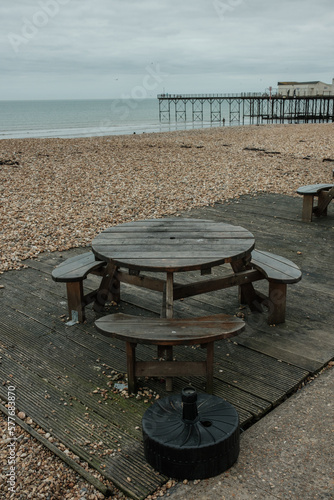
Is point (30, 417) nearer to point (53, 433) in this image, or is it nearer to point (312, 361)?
point (53, 433)

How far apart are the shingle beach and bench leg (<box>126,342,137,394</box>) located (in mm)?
2548

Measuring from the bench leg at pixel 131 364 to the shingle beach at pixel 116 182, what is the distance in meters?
2.55

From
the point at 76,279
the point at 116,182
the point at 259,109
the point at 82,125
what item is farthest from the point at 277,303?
the point at 259,109

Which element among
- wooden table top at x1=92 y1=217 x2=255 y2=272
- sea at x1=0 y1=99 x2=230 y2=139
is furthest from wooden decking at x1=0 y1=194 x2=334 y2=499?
sea at x1=0 y1=99 x2=230 y2=139

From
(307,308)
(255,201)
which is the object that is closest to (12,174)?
(255,201)

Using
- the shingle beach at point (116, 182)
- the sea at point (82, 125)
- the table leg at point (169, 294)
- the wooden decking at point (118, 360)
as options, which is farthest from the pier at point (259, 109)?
the table leg at point (169, 294)

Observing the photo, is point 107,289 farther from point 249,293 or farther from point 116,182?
point 116,182

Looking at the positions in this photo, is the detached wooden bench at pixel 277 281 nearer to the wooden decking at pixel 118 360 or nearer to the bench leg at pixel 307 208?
the wooden decking at pixel 118 360

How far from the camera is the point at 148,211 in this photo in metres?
7.00

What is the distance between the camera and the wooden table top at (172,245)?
2.85m

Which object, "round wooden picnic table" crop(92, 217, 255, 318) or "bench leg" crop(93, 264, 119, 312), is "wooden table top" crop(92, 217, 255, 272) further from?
"bench leg" crop(93, 264, 119, 312)

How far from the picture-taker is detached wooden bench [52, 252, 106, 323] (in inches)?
133

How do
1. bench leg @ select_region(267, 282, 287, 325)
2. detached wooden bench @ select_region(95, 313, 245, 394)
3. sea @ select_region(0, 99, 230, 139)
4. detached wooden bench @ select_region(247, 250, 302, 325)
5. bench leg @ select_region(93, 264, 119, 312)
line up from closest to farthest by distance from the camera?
1. detached wooden bench @ select_region(95, 313, 245, 394)
2. detached wooden bench @ select_region(247, 250, 302, 325)
3. bench leg @ select_region(267, 282, 287, 325)
4. bench leg @ select_region(93, 264, 119, 312)
5. sea @ select_region(0, 99, 230, 139)

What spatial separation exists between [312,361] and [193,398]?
1171 mm
